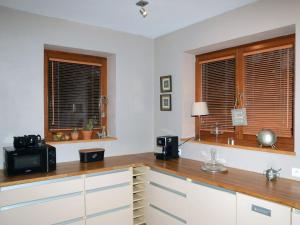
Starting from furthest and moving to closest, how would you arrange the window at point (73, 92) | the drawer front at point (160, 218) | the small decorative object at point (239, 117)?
1. the window at point (73, 92)
2. the small decorative object at point (239, 117)
3. the drawer front at point (160, 218)

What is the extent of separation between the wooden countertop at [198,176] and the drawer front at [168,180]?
7cm

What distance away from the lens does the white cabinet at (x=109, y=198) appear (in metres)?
2.70

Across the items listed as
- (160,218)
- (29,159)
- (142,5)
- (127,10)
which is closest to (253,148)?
(160,218)

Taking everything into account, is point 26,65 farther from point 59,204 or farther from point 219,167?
point 219,167

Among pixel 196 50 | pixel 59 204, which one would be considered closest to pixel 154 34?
pixel 196 50

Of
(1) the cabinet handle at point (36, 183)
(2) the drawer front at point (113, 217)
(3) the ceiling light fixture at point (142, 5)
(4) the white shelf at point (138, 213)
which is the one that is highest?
(3) the ceiling light fixture at point (142, 5)

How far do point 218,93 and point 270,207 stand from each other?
1.74m

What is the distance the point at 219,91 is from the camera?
10.9 ft

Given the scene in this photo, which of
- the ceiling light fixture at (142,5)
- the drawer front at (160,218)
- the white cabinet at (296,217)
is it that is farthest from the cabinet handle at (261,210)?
the ceiling light fixture at (142,5)

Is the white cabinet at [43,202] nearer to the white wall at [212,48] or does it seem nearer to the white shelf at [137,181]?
the white shelf at [137,181]

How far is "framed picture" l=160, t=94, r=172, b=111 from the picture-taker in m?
3.60

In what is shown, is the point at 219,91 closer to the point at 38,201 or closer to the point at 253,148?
the point at 253,148

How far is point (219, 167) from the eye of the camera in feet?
8.94

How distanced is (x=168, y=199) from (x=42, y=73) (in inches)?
79.9
